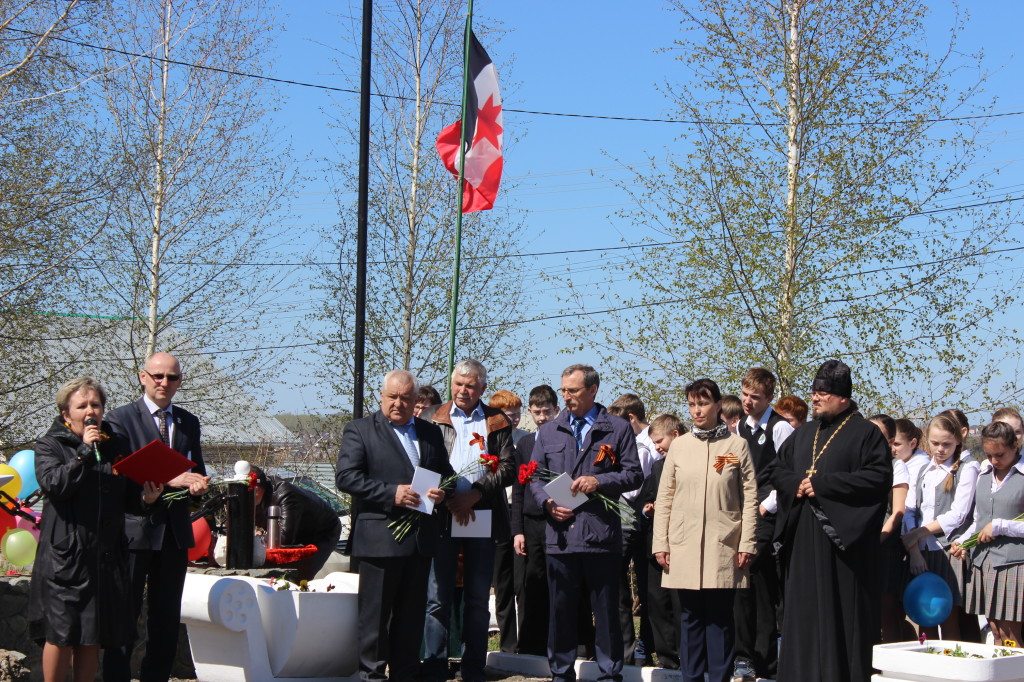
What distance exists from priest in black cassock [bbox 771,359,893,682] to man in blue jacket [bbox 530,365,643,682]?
1083mm

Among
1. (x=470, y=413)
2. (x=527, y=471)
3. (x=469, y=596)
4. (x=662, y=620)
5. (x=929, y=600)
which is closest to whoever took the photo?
(x=527, y=471)

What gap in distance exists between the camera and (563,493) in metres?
7.57

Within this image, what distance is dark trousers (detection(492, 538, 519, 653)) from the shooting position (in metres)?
9.43

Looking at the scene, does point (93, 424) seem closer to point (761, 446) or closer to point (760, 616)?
point (761, 446)

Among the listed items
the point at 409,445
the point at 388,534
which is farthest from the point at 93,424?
the point at 409,445

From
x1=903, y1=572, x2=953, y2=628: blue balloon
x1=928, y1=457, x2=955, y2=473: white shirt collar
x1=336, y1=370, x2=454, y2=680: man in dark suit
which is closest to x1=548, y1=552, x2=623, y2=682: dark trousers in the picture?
x1=336, y1=370, x2=454, y2=680: man in dark suit

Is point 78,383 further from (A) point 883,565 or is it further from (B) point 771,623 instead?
(A) point 883,565

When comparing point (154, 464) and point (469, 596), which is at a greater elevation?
point (154, 464)

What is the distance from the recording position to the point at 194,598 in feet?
24.1

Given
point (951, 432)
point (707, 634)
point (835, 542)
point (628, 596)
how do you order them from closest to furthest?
point (835, 542), point (707, 634), point (951, 432), point (628, 596)

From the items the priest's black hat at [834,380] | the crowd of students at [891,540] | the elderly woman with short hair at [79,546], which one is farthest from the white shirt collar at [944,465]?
the elderly woman with short hair at [79,546]

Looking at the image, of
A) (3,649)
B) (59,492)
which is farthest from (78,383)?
(3,649)

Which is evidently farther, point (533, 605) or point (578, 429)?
point (533, 605)

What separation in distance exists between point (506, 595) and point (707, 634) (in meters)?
2.57
